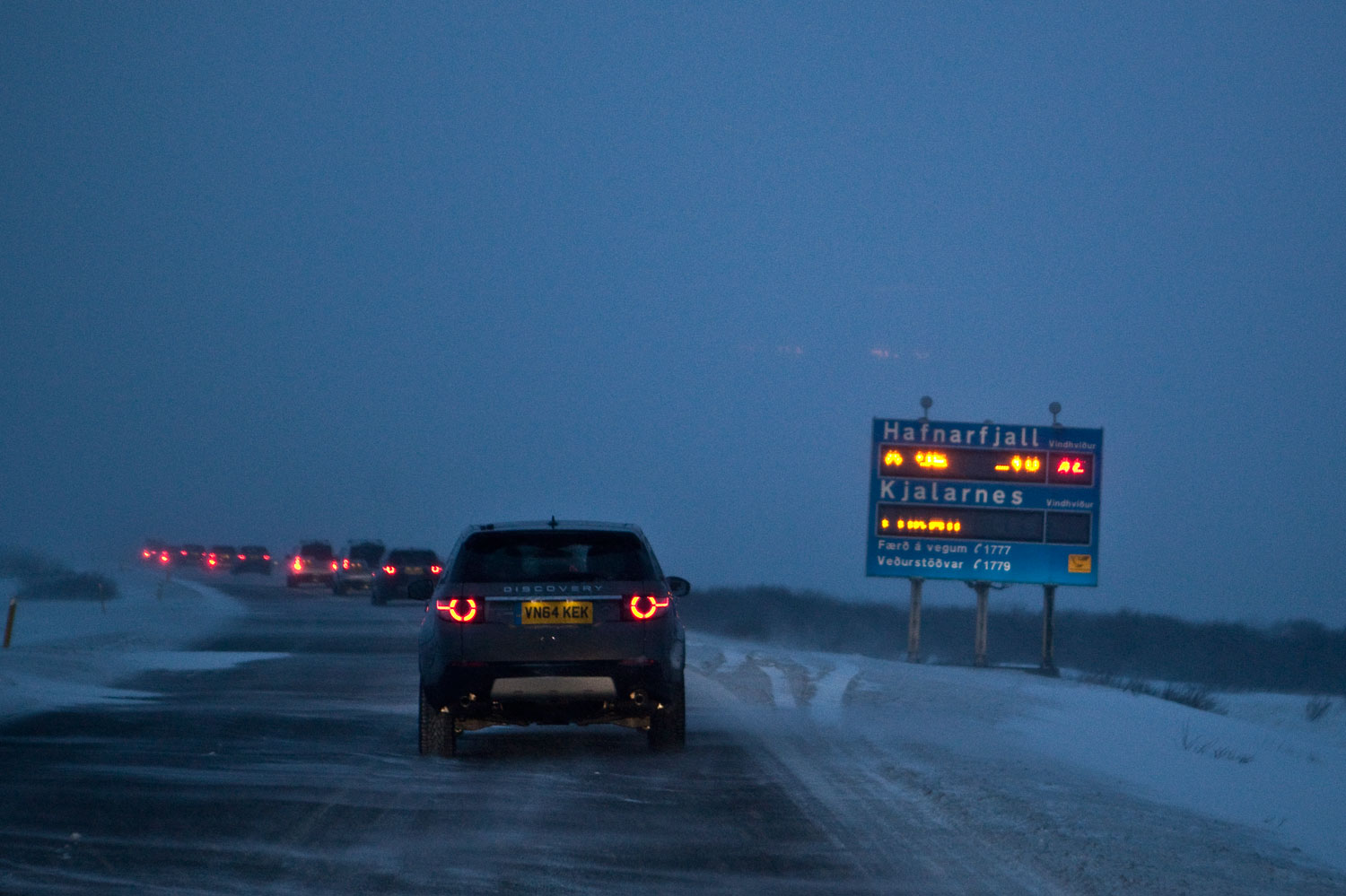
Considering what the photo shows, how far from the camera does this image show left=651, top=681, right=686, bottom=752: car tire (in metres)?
10.7

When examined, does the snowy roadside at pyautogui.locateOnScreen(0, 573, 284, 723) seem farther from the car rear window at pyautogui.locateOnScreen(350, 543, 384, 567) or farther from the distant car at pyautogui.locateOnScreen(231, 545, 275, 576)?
the distant car at pyautogui.locateOnScreen(231, 545, 275, 576)

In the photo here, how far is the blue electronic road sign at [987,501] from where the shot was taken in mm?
26219

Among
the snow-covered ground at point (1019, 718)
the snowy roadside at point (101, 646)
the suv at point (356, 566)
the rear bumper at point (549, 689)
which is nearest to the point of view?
the rear bumper at point (549, 689)

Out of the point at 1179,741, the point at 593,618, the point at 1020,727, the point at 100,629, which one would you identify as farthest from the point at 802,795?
the point at 100,629

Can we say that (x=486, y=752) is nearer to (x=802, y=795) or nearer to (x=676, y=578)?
(x=676, y=578)

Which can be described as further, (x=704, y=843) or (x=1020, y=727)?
(x=1020, y=727)

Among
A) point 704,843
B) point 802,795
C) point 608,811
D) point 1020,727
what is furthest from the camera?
point 1020,727

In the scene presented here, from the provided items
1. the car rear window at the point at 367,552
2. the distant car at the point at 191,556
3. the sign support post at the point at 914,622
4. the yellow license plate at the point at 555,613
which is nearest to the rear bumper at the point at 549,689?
the yellow license plate at the point at 555,613

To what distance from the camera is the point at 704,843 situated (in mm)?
7375

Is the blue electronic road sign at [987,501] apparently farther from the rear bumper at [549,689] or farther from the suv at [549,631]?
the rear bumper at [549,689]

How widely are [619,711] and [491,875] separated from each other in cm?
377

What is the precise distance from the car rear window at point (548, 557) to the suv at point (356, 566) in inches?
1491

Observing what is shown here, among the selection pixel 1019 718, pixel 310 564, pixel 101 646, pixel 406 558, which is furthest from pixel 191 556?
pixel 1019 718

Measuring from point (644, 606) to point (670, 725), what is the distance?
1.11 m
